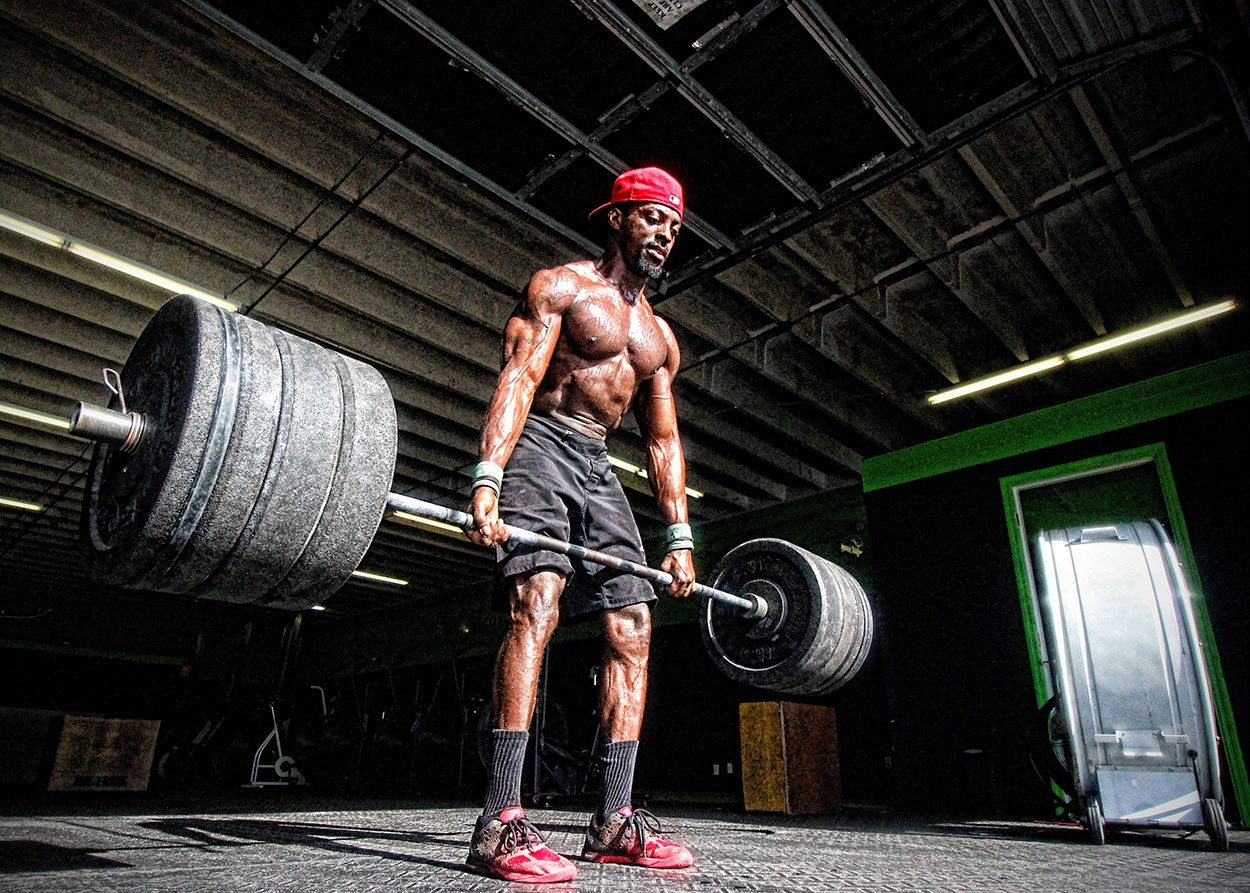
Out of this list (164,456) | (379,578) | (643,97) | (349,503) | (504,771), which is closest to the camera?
(164,456)

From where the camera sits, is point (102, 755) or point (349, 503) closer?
point (349, 503)

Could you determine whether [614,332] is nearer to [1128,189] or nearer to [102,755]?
[1128,189]

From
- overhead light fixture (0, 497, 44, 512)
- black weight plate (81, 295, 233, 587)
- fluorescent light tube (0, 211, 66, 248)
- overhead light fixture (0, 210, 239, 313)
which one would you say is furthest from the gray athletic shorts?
overhead light fixture (0, 497, 44, 512)

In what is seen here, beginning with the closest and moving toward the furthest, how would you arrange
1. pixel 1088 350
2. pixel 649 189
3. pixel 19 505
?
pixel 649 189
pixel 1088 350
pixel 19 505

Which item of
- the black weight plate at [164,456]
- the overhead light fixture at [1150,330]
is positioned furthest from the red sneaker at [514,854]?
the overhead light fixture at [1150,330]

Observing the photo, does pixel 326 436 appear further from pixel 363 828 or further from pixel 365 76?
pixel 365 76

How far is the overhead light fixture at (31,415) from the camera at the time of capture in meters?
5.54

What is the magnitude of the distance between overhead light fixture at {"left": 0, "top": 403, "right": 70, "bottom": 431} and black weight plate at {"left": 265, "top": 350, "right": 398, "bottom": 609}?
563 centimetres

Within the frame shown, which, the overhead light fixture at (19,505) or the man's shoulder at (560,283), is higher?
the overhead light fixture at (19,505)

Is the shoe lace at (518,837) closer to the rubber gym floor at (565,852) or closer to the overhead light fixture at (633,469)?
the rubber gym floor at (565,852)

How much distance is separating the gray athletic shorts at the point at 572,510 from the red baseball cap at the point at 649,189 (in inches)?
27.4

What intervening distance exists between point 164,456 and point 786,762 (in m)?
4.65

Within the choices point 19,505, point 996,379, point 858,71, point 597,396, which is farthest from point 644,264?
point 19,505

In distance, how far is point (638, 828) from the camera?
1547 millimetres
